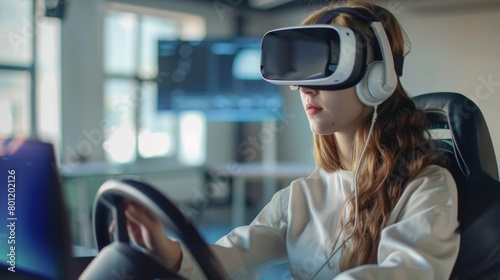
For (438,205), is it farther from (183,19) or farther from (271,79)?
(183,19)

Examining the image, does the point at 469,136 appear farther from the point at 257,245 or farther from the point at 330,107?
the point at 257,245

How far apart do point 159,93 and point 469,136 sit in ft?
12.0

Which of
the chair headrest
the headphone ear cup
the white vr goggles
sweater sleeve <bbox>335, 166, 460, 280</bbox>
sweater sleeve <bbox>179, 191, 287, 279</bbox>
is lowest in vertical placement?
sweater sleeve <bbox>179, 191, 287, 279</bbox>

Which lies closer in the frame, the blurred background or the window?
the blurred background

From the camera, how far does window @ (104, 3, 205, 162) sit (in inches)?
174

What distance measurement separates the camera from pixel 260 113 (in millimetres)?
4289

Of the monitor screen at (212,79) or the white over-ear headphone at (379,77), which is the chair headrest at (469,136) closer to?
the white over-ear headphone at (379,77)

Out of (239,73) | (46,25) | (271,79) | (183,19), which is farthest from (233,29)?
(271,79)

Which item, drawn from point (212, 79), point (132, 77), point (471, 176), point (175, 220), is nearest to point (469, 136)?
point (471, 176)

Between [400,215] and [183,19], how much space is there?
450 centimetres

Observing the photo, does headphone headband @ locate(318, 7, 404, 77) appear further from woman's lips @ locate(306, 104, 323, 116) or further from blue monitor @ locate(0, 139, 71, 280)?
blue monitor @ locate(0, 139, 71, 280)

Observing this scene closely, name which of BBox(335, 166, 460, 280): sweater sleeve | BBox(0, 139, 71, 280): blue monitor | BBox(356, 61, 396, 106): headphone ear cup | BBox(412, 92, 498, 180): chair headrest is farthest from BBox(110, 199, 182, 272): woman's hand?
BBox(412, 92, 498, 180): chair headrest

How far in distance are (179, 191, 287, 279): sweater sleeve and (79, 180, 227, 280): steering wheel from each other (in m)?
0.24

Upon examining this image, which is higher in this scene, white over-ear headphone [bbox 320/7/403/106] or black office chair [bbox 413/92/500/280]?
white over-ear headphone [bbox 320/7/403/106]
